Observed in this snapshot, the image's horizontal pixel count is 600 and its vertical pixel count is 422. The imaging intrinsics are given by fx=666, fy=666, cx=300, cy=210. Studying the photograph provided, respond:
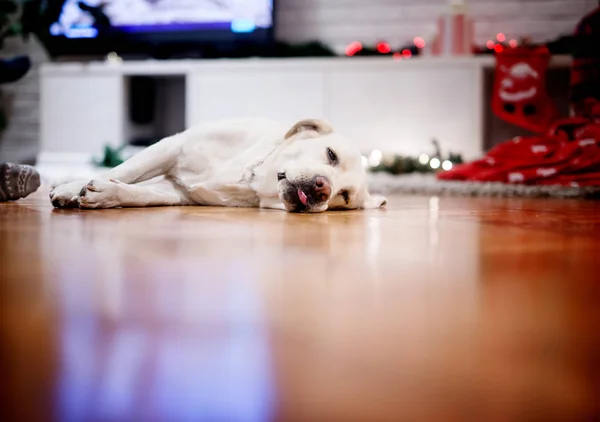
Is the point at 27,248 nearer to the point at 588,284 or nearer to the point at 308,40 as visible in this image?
the point at 588,284

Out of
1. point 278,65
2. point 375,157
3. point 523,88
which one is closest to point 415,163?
point 375,157

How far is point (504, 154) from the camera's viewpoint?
3.37 metres

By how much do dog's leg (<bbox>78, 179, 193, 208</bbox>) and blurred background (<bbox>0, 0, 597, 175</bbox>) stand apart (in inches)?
79.2


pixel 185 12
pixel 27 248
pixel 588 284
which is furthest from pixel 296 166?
pixel 185 12

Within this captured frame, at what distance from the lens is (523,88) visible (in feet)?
13.3

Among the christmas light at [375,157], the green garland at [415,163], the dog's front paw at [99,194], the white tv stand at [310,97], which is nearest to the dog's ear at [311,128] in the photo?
the dog's front paw at [99,194]

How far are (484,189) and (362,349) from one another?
255 cm

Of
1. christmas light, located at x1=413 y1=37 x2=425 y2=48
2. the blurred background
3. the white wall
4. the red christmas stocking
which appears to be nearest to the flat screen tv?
the blurred background

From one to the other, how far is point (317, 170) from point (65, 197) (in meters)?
0.67

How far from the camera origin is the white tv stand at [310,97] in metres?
4.20

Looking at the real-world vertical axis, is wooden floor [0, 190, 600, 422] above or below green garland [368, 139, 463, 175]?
below

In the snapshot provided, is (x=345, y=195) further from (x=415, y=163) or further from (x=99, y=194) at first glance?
(x=415, y=163)

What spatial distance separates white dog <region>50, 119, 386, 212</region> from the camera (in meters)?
1.79

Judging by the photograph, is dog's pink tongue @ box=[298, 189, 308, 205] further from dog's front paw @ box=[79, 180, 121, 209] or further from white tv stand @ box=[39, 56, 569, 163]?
white tv stand @ box=[39, 56, 569, 163]
